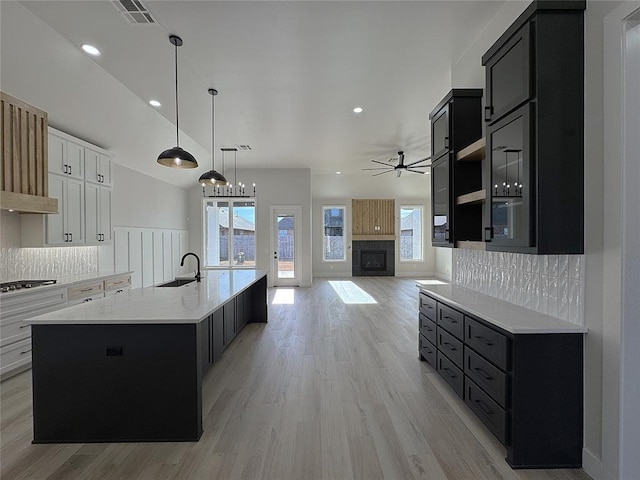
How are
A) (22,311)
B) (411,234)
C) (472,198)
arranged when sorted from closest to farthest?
(472,198) → (22,311) → (411,234)

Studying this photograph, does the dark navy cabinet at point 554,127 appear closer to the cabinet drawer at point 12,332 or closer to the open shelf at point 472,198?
the open shelf at point 472,198

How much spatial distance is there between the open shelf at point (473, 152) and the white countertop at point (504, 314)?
4.10 feet

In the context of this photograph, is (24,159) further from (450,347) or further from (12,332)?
(450,347)

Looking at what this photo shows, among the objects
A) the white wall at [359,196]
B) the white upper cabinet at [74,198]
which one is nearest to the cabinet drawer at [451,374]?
the white upper cabinet at [74,198]

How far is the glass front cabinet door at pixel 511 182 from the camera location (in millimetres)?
2025

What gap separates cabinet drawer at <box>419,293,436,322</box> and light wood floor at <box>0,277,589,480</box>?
593 mm

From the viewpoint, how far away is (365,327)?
5117 millimetres

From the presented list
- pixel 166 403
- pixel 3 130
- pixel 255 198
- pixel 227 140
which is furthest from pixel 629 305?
pixel 255 198

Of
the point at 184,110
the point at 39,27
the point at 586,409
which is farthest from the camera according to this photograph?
the point at 184,110

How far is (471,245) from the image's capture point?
9.41 ft

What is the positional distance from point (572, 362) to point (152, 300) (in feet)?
10.1

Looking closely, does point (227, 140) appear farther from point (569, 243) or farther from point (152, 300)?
point (569, 243)

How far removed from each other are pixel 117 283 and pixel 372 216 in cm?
846

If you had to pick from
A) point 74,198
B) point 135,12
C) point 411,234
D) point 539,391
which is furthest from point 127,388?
point 411,234
